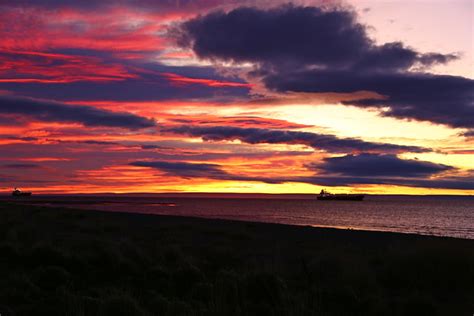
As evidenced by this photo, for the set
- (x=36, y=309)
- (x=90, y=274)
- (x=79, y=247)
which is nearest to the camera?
(x=36, y=309)

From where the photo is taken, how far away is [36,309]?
1020cm

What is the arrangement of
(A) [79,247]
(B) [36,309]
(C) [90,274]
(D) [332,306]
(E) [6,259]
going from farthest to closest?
(A) [79,247] < (E) [6,259] < (C) [90,274] < (D) [332,306] < (B) [36,309]

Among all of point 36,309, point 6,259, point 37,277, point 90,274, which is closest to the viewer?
point 36,309

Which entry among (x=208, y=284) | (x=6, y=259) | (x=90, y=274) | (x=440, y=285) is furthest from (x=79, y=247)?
(x=440, y=285)

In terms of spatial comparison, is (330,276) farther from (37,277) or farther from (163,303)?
(37,277)

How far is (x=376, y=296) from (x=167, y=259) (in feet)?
25.4

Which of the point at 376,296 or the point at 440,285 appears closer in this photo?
the point at 376,296

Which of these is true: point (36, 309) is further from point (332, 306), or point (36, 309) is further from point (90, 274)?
point (332, 306)

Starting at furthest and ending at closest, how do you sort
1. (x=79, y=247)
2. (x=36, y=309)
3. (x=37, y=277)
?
(x=79, y=247) < (x=37, y=277) < (x=36, y=309)

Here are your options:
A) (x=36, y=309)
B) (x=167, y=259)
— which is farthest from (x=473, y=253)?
(x=36, y=309)

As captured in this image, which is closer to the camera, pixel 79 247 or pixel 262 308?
pixel 262 308

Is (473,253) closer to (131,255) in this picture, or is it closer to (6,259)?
(131,255)

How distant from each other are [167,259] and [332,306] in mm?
7399

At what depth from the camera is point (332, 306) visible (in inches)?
434
